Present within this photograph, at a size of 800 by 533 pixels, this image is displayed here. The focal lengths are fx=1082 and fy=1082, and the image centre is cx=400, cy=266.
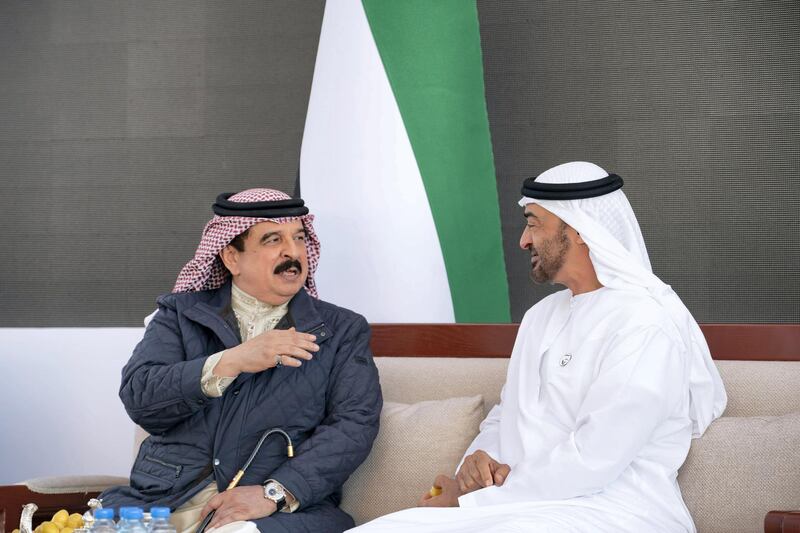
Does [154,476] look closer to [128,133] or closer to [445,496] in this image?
[445,496]

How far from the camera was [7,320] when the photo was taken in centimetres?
493

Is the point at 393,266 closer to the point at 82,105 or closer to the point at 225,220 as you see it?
the point at 225,220

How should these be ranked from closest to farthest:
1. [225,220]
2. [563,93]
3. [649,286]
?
[649,286]
[225,220]
[563,93]

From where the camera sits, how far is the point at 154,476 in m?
3.60

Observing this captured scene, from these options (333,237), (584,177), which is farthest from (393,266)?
(584,177)

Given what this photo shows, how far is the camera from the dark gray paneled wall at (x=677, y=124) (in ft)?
13.0

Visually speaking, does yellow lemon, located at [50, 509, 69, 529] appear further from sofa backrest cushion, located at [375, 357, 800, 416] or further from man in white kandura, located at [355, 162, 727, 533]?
sofa backrest cushion, located at [375, 357, 800, 416]

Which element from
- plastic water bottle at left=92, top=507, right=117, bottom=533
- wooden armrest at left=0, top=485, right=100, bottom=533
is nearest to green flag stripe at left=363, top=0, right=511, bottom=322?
wooden armrest at left=0, top=485, right=100, bottom=533

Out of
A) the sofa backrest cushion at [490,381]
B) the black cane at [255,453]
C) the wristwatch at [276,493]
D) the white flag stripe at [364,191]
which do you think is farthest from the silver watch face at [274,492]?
the white flag stripe at [364,191]

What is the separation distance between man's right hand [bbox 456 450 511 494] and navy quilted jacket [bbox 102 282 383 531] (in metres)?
0.42

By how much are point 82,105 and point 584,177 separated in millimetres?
2564

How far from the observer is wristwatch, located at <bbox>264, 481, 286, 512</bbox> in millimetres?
3416

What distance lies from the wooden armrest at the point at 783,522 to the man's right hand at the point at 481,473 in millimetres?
814

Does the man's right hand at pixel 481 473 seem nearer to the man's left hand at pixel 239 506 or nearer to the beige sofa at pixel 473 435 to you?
the beige sofa at pixel 473 435
